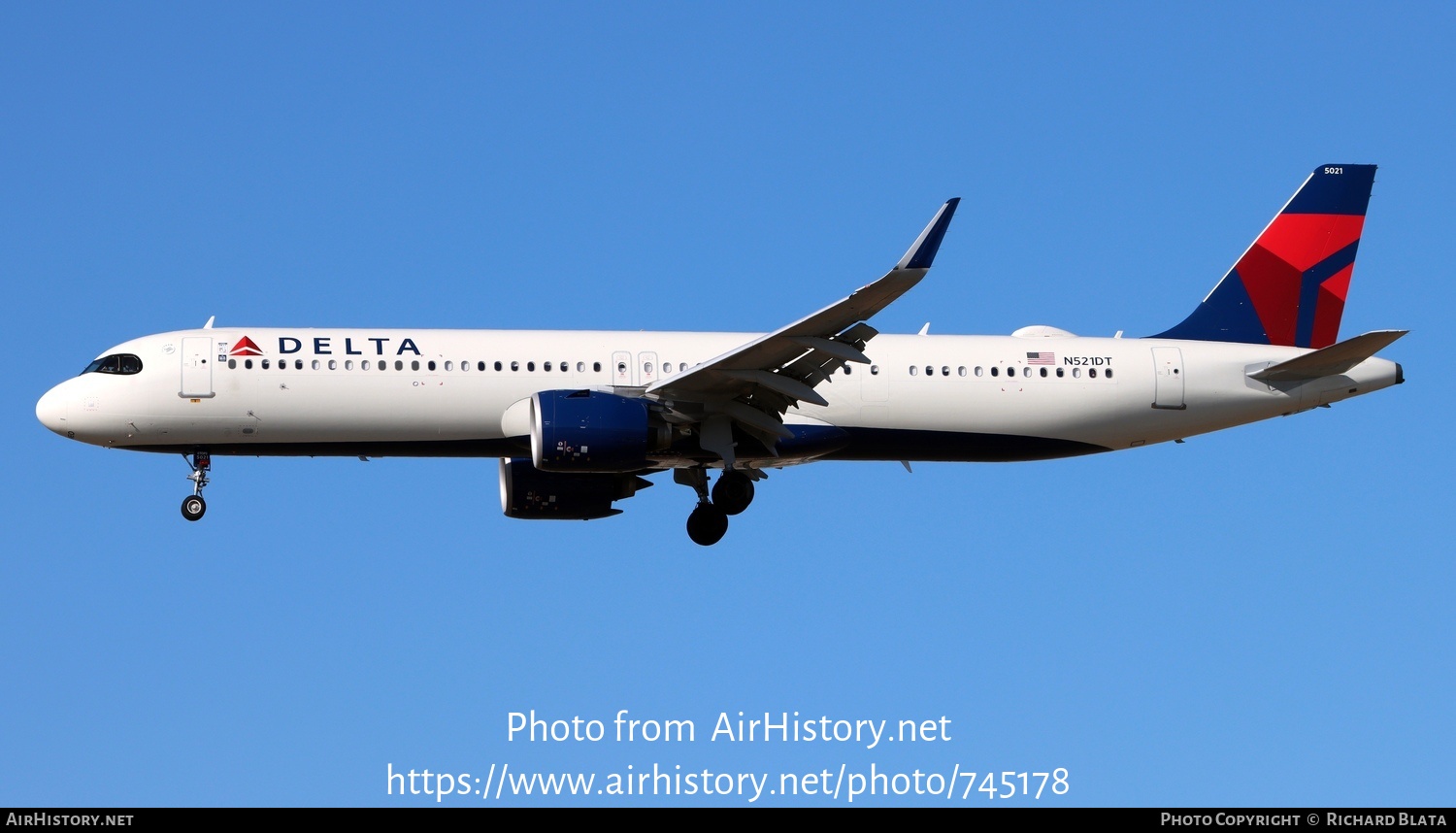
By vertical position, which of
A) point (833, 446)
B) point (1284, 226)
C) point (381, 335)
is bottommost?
point (833, 446)

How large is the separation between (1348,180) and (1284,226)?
1.80 meters

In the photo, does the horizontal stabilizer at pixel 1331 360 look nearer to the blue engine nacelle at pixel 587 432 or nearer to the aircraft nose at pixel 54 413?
the blue engine nacelle at pixel 587 432

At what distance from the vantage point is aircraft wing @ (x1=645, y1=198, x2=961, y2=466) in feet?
97.5

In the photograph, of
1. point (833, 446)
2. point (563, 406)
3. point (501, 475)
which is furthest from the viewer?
point (501, 475)

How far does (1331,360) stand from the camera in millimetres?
36969

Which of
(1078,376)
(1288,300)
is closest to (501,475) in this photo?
(1078,376)

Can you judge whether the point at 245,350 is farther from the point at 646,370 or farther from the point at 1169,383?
the point at 1169,383

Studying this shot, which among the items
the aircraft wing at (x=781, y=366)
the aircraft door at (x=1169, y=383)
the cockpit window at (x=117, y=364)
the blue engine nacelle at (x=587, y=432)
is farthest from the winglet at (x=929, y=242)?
the cockpit window at (x=117, y=364)

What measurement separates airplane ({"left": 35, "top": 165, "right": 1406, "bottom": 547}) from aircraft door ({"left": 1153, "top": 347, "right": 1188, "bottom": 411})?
0.04 m

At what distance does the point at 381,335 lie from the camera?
3541cm

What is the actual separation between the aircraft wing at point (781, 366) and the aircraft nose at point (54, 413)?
10816 mm

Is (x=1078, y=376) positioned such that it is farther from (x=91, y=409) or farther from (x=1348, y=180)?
(x=91, y=409)

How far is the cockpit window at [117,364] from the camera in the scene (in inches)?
1383

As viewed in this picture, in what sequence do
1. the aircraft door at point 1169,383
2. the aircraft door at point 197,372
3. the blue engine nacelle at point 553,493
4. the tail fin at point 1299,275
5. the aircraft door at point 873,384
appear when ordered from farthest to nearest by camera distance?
1. the tail fin at point 1299,275
2. the blue engine nacelle at point 553,493
3. the aircraft door at point 1169,383
4. the aircraft door at point 873,384
5. the aircraft door at point 197,372
